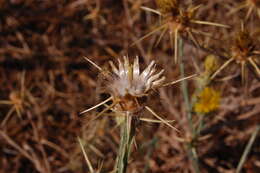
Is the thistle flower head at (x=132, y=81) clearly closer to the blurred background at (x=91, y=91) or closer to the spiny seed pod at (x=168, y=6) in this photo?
the spiny seed pod at (x=168, y=6)

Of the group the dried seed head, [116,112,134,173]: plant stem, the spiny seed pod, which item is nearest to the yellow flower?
the dried seed head

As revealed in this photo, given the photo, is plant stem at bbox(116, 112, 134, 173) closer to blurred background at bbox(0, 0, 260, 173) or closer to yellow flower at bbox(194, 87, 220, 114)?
yellow flower at bbox(194, 87, 220, 114)

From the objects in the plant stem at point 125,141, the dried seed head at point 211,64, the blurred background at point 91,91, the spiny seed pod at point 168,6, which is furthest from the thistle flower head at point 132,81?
the blurred background at point 91,91

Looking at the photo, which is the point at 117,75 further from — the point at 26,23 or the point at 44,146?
the point at 26,23

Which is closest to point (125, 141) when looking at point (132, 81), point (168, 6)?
point (132, 81)

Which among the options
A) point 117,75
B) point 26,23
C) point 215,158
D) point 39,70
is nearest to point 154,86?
point 117,75

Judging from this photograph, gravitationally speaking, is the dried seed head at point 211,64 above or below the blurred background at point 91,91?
above

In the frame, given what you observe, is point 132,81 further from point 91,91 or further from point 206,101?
point 91,91
